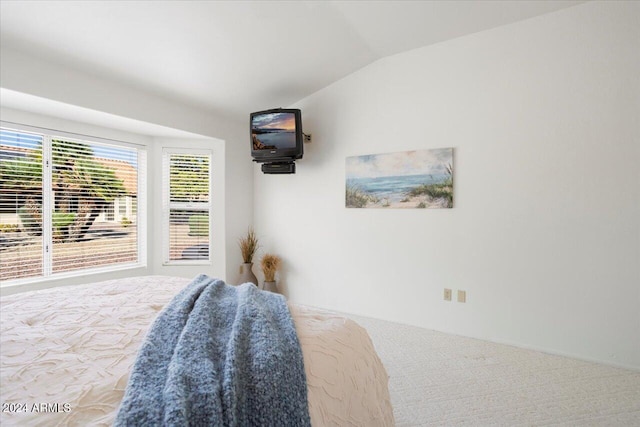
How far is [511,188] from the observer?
9.63 ft

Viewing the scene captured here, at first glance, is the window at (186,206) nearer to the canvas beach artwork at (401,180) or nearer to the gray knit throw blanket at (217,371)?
the canvas beach artwork at (401,180)

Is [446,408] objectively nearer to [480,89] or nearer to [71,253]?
[480,89]

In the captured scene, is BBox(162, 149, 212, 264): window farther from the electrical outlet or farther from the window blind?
the electrical outlet

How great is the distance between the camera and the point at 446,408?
78.7 inches

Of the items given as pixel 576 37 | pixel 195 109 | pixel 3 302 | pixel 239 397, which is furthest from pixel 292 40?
pixel 239 397

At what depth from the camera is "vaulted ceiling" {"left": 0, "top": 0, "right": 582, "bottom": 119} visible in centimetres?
237

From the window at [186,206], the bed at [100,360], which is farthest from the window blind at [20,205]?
the bed at [100,360]

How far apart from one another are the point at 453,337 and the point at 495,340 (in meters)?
0.35

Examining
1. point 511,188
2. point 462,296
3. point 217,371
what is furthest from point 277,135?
point 217,371

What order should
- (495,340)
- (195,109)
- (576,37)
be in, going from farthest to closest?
1. (195,109)
2. (495,340)
3. (576,37)

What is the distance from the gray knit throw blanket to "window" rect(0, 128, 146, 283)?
9.07 ft

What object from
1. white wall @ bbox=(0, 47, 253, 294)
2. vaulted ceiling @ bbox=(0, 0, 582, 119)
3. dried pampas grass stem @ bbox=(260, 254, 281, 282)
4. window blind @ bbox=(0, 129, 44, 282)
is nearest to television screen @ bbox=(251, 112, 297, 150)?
vaulted ceiling @ bbox=(0, 0, 582, 119)

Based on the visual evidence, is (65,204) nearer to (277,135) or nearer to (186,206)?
(186,206)

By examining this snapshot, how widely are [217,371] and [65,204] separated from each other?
131 inches
